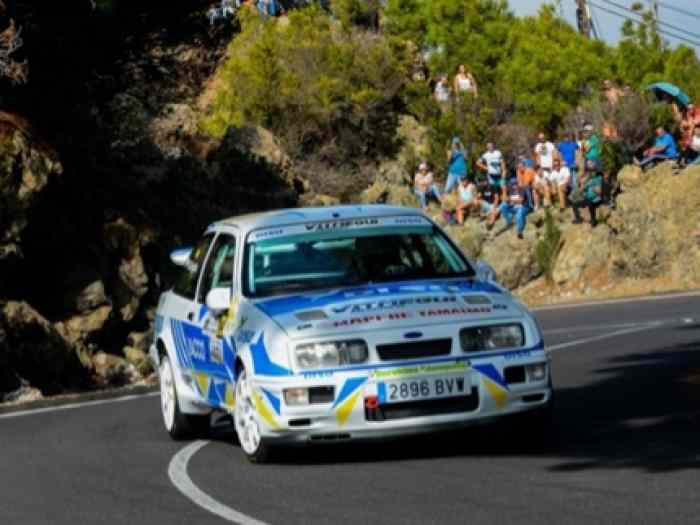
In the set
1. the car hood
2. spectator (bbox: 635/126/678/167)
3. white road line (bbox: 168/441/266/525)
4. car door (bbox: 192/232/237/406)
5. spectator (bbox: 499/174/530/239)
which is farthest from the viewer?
spectator (bbox: 635/126/678/167)

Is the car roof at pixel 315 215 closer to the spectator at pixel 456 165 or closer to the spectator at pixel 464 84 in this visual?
the spectator at pixel 456 165

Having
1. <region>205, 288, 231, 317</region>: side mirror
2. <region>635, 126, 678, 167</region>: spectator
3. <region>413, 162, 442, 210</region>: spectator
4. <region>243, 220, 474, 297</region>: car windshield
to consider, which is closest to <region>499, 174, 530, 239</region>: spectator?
<region>413, 162, 442, 210</region>: spectator

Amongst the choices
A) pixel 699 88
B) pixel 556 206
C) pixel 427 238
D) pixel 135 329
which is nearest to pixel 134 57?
pixel 135 329

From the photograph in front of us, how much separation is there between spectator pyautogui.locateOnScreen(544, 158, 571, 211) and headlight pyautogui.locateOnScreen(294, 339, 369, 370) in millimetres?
27516

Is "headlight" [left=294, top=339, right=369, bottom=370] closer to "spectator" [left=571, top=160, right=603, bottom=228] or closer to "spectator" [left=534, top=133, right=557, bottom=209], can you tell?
"spectator" [left=571, top=160, right=603, bottom=228]

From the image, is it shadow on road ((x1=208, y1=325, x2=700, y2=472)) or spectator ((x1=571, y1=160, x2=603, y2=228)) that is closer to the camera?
shadow on road ((x1=208, y1=325, x2=700, y2=472))

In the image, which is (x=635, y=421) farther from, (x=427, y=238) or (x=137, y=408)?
(x=137, y=408)

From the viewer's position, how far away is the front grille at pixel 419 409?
1160cm

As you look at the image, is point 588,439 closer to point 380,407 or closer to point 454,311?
point 454,311

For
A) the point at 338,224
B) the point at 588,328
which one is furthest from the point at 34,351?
the point at 338,224

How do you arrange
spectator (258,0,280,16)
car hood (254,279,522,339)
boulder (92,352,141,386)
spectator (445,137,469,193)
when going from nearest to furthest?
car hood (254,279,522,339) → boulder (92,352,141,386) → spectator (445,137,469,193) → spectator (258,0,280,16)

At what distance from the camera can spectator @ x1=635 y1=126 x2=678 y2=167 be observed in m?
40.8

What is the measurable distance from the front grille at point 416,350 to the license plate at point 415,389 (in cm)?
16

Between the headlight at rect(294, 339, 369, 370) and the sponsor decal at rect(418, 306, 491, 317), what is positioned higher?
the sponsor decal at rect(418, 306, 491, 317)
